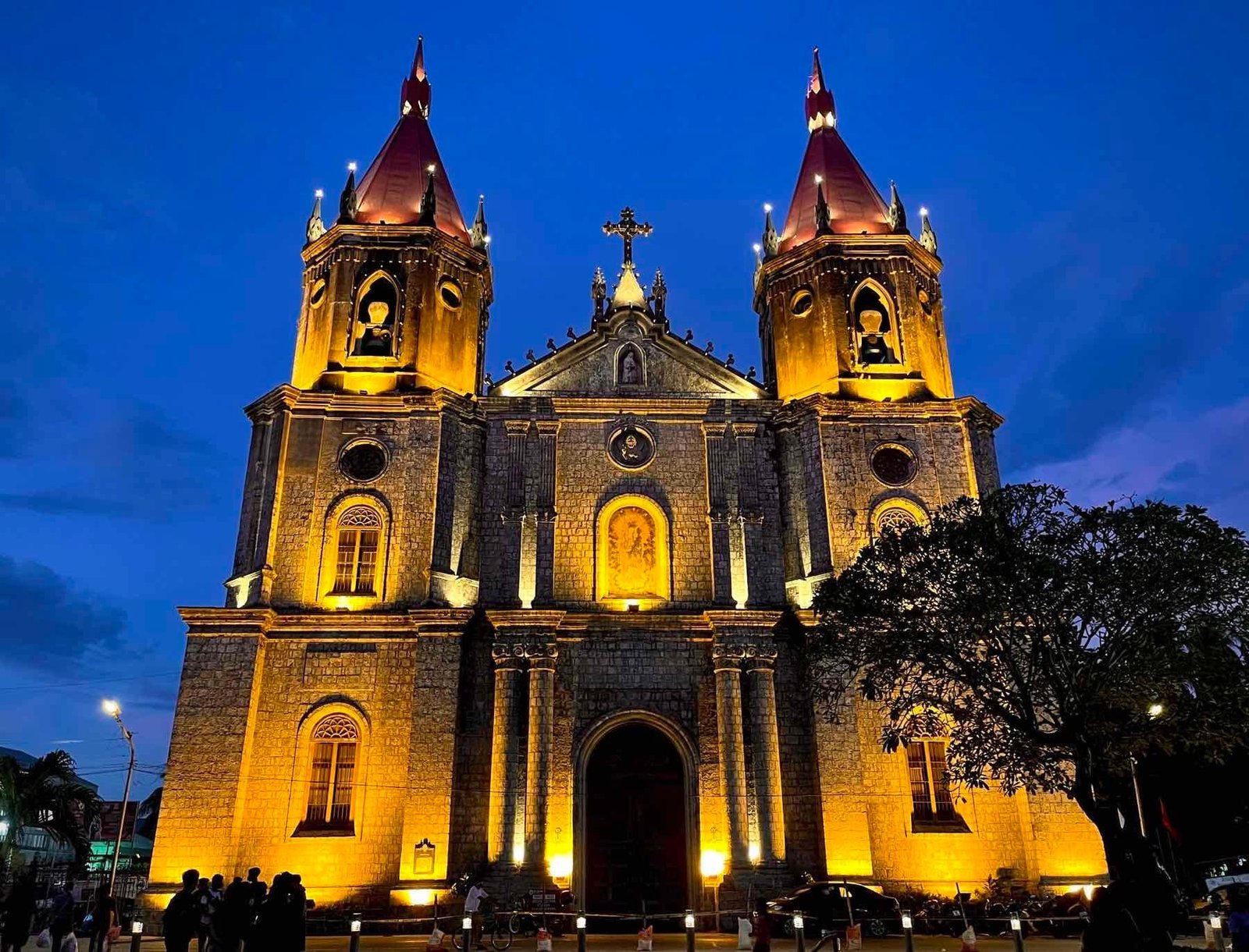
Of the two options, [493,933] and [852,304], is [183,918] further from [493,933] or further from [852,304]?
[852,304]

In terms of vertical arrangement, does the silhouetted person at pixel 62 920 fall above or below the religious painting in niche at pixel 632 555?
below

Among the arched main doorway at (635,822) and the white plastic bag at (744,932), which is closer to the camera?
the white plastic bag at (744,932)

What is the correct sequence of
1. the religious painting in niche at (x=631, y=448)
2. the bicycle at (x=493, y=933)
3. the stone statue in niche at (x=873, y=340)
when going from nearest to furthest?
the bicycle at (x=493, y=933), the religious painting in niche at (x=631, y=448), the stone statue in niche at (x=873, y=340)

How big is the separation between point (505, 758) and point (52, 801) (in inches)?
508

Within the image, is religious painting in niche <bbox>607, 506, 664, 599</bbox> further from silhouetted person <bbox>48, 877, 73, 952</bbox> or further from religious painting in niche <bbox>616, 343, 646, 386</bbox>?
silhouetted person <bbox>48, 877, 73, 952</bbox>

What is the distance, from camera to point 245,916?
10.7 metres

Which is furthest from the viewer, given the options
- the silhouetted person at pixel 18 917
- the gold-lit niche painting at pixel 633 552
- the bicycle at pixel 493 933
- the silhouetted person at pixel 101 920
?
the gold-lit niche painting at pixel 633 552

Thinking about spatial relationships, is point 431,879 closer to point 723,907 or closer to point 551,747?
point 551,747

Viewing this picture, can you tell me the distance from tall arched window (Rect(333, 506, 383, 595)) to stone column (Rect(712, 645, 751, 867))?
882cm

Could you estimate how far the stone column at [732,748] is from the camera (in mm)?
22109

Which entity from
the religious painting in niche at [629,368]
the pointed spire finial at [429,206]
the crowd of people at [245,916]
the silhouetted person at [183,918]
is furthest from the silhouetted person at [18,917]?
the pointed spire finial at [429,206]

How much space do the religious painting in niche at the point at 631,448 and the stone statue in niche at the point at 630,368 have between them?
1.62m

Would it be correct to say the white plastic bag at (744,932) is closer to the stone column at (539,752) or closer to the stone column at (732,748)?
the stone column at (732,748)

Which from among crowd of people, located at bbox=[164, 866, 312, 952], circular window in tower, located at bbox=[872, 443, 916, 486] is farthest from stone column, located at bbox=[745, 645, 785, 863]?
crowd of people, located at bbox=[164, 866, 312, 952]
